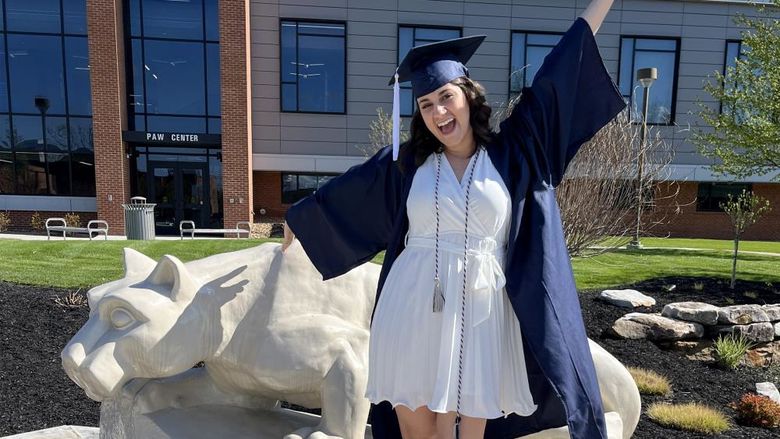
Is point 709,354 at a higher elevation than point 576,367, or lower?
lower

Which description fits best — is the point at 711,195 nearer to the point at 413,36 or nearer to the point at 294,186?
the point at 413,36

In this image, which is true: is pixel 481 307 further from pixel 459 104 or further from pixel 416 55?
pixel 416 55

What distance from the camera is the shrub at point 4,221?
1650 cm

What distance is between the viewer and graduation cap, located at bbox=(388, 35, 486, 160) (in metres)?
1.74

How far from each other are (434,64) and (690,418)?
147 inches

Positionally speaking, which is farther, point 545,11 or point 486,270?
point 545,11

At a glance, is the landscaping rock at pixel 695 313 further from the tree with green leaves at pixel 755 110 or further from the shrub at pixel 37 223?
the shrub at pixel 37 223

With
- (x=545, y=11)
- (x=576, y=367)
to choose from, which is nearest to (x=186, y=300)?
(x=576, y=367)

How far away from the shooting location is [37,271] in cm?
754

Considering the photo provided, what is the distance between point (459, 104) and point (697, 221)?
23297mm

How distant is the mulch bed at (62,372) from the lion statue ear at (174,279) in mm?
2311

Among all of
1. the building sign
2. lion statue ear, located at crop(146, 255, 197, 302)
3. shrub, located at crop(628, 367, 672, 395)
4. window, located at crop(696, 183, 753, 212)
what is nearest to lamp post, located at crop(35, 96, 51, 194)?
the building sign

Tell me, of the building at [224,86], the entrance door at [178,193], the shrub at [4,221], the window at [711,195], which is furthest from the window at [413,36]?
the shrub at [4,221]

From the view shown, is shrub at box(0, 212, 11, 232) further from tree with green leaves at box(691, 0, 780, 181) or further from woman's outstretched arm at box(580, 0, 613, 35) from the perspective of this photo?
tree with green leaves at box(691, 0, 780, 181)
